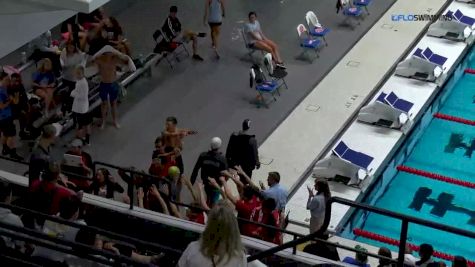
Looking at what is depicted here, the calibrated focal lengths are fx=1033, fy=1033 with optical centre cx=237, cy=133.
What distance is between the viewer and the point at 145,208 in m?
10.4

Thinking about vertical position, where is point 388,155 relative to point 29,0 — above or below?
below

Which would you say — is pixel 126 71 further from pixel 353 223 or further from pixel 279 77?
pixel 353 223

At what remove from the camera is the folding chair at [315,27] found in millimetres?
17750

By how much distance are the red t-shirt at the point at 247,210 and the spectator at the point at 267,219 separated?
0.03 metres

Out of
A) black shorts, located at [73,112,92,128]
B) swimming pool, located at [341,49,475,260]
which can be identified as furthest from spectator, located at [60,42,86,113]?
swimming pool, located at [341,49,475,260]

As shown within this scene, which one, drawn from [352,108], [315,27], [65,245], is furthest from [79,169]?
[315,27]

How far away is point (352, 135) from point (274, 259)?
6440mm

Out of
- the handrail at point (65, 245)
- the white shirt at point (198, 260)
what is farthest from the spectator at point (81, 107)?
the white shirt at point (198, 260)

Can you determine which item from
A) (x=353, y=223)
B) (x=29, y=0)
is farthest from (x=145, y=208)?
(x=353, y=223)

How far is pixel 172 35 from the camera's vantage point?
55.0 ft

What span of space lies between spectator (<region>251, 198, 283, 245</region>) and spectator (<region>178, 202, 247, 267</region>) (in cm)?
378

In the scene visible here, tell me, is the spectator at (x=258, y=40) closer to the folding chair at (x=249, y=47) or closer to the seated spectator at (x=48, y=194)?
the folding chair at (x=249, y=47)

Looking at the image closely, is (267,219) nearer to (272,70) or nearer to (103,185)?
(103,185)

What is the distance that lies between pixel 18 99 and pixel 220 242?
8.03 metres
